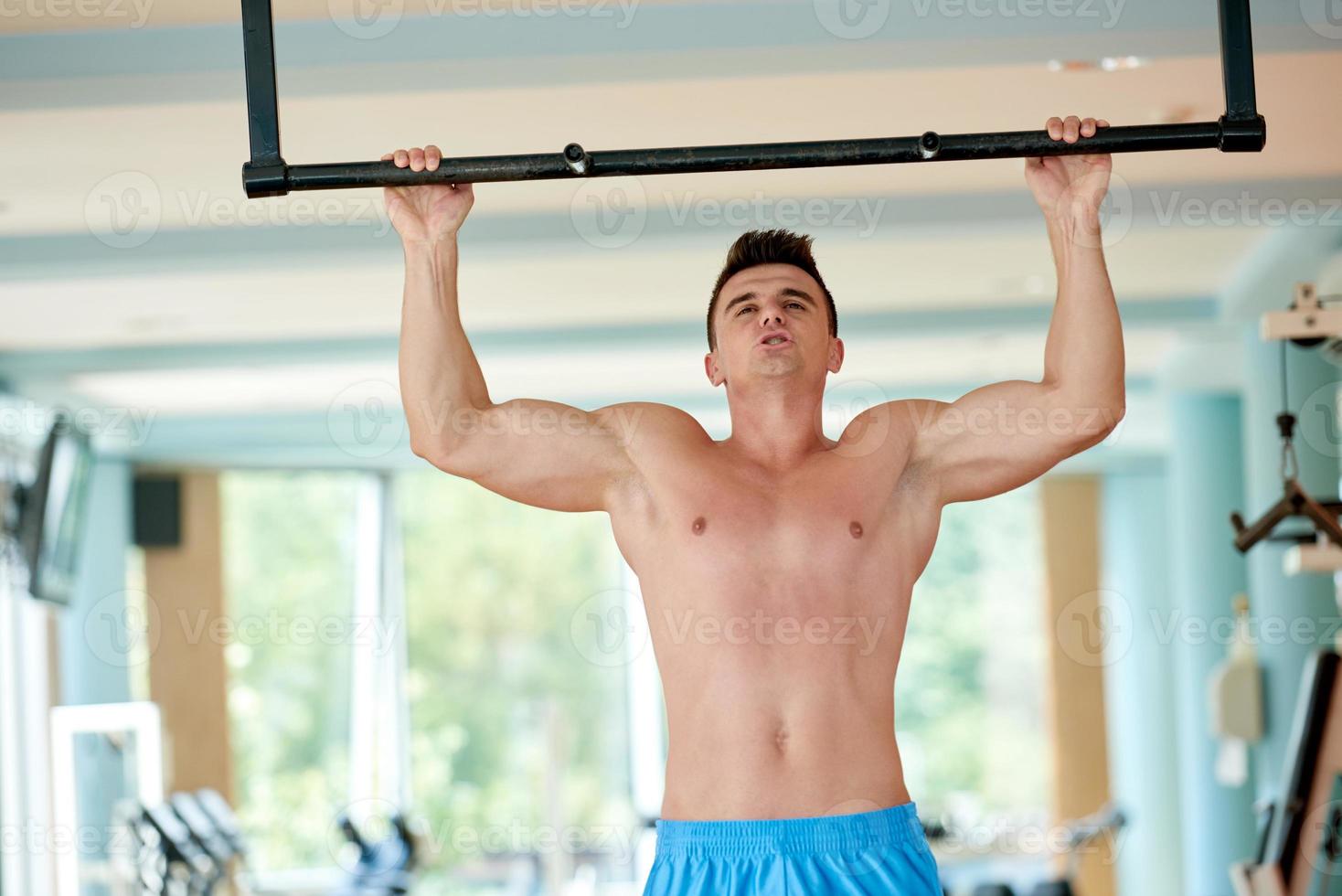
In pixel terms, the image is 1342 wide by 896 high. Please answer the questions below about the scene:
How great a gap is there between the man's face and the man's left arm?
0.23 m

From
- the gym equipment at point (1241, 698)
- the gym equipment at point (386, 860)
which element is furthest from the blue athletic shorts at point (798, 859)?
the gym equipment at point (386, 860)

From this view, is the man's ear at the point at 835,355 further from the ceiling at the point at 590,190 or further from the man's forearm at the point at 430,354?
the ceiling at the point at 590,190

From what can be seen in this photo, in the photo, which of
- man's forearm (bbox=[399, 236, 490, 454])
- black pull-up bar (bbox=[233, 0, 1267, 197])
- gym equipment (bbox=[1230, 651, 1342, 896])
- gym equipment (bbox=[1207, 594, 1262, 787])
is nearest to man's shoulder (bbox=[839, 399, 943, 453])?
black pull-up bar (bbox=[233, 0, 1267, 197])

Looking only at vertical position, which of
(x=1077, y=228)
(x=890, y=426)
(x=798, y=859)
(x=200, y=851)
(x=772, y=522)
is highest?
(x=1077, y=228)

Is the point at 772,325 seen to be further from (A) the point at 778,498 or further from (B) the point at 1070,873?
(B) the point at 1070,873

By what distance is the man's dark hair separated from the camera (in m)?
2.28

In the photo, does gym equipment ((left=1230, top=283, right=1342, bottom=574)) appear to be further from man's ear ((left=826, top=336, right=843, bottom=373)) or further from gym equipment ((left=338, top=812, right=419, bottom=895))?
gym equipment ((left=338, top=812, right=419, bottom=895))

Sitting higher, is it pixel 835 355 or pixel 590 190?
pixel 590 190

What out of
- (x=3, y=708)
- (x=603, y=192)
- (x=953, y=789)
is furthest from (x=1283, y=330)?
(x=953, y=789)

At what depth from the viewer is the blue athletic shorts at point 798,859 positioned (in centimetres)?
199

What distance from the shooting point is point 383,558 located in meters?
10.1

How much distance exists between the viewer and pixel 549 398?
29.0 ft

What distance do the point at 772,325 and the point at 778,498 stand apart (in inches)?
9.3

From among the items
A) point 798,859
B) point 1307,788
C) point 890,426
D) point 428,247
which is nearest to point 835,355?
Result: point 890,426
